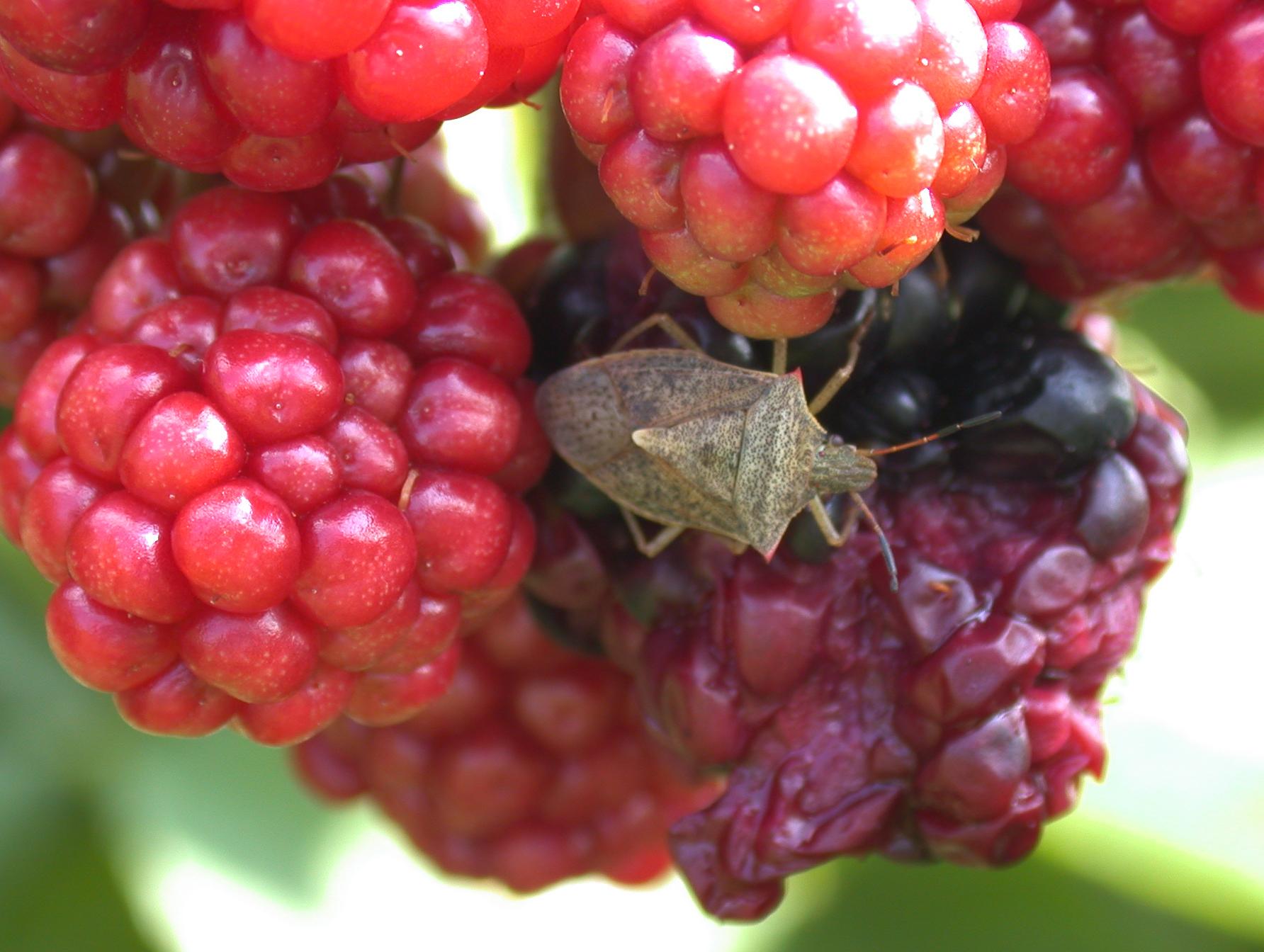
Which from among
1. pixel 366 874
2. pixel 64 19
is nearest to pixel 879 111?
pixel 64 19

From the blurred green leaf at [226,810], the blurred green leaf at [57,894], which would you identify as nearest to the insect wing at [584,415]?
the blurred green leaf at [226,810]

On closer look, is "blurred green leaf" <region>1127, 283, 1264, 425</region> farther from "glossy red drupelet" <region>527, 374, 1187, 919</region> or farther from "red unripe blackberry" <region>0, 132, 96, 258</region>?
"red unripe blackberry" <region>0, 132, 96, 258</region>

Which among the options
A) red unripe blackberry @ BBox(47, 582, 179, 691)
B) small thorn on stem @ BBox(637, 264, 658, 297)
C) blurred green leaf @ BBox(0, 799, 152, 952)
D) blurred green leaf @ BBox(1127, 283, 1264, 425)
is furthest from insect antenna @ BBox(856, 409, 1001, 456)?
blurred green leaf @ BBox(0, 799, 152, 952)

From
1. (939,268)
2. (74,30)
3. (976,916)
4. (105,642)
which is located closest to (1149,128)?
(939,268)

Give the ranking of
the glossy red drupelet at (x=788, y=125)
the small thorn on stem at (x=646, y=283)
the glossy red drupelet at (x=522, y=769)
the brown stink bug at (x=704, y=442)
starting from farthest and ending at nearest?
the glossy red drupelet at (x=522, y=769) < the brown stink bug at (x=704, y=442) < the small thorn on stem at (x=646, y=283) < the glossy red drupelet at (x=788, y=125)

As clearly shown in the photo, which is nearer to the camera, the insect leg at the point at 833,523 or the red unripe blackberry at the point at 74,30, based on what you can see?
the red unripe blackberry at the point at 74,30

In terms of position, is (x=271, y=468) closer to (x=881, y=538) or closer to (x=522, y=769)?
(x=881, y=538)

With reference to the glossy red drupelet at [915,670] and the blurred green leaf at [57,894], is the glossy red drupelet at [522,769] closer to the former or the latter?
the glossy red drupelet at [915,670]

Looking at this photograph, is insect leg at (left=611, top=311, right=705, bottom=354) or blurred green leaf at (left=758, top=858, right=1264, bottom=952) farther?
blurred green leaf at (left=758, top=858, right=1264, bottom=952)
